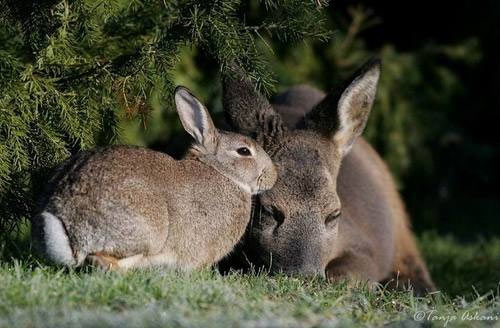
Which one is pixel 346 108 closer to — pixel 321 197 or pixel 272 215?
pixel 321 197

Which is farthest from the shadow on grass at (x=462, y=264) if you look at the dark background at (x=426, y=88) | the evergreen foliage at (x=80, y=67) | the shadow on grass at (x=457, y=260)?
the evergreen foliage at (x=80, y=67)

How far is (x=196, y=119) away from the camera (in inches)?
253

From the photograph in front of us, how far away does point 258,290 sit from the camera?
5.39 m

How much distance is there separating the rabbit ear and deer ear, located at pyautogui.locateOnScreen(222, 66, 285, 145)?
0.60m

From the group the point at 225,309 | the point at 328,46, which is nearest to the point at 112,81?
the point at 225,309

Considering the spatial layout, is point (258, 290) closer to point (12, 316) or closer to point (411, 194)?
point (12, 316)

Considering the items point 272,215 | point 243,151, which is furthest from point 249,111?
point 272,215

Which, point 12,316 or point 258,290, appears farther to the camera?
point 258,290

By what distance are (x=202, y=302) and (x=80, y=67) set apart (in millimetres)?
1861

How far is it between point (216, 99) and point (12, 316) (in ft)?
20.3

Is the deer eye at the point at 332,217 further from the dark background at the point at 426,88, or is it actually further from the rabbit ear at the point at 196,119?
the dark background at the point at 426,88

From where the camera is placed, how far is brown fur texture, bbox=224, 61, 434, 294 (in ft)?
21.2

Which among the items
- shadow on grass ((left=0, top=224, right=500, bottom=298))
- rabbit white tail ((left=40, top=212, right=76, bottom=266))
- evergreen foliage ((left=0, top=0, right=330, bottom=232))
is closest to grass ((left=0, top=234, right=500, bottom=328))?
rabbit white tail ((left=40, top=212, right=76, bottom=266))

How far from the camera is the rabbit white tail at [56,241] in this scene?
5340 millimetres
